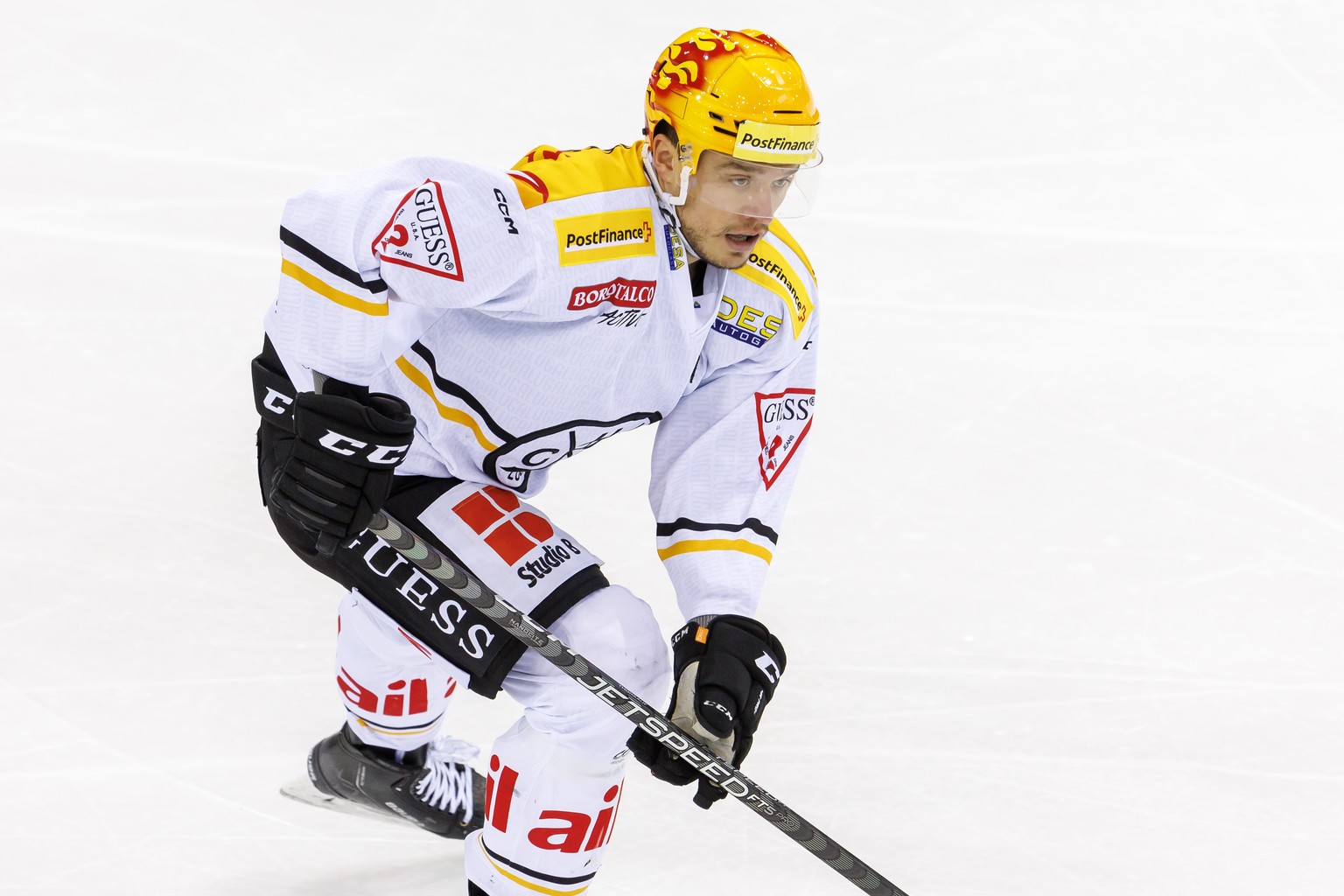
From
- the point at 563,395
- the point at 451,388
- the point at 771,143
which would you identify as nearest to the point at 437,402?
the point at 451,388

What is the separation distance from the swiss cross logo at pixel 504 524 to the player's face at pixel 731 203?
453 millimetres

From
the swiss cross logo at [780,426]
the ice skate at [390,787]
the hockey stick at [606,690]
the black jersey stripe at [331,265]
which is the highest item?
the swiss cross logo at [780,426]

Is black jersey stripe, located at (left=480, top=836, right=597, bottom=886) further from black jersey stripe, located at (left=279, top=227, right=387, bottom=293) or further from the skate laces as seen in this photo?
black jersey stripe, located at (left=279, top=227, right=387, bottom=293)

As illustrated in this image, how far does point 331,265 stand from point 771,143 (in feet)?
1.95

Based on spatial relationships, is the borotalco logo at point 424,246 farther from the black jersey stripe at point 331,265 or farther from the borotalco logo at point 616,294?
the borotalco logo at point 616,294

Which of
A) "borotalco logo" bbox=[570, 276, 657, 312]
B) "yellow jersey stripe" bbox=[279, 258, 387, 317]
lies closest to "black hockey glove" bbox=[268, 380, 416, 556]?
"yellow jersey stripe" bbox=[279, 258, 387, 317]

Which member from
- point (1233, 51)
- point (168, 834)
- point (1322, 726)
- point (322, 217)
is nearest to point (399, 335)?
point (322, 217)

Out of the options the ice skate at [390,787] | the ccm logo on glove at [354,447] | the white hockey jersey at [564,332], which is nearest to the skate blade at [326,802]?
the ice skate at [390,787]

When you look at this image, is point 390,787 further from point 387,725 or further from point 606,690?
point 606,690

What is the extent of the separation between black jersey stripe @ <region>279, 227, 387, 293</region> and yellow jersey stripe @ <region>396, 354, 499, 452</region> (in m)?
0.23

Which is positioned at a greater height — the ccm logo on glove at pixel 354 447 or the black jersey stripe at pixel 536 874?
the ccm logo on glove at pixel 354 447

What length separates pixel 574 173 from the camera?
225cm

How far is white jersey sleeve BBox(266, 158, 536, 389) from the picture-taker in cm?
215

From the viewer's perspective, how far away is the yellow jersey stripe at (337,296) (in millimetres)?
2170
